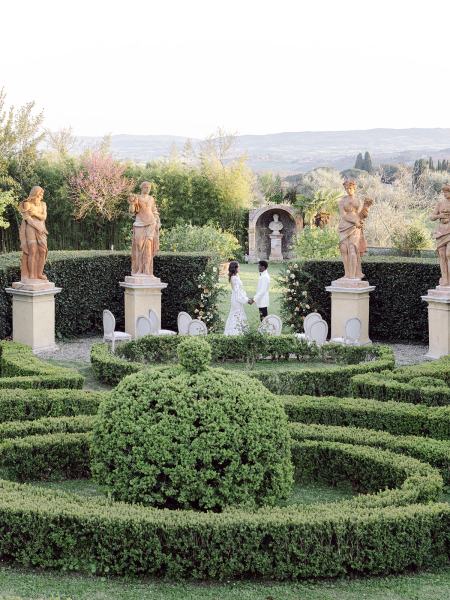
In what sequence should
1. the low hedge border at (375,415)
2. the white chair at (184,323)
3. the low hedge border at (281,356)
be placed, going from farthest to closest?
the white chair at (184,323) → the low hedge border at (281,356) → the low hedge border at (375,415)

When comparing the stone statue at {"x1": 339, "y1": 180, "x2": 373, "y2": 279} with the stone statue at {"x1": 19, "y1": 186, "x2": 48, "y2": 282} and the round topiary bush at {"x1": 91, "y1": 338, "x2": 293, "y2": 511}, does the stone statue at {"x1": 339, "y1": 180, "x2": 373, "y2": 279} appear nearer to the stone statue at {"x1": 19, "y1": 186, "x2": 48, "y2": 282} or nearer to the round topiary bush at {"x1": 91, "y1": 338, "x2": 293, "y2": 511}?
the stone statue at {"x1": 19, "y1": 186, "x2": 48, "y2": 282}

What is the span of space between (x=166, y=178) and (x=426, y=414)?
26.2 metres

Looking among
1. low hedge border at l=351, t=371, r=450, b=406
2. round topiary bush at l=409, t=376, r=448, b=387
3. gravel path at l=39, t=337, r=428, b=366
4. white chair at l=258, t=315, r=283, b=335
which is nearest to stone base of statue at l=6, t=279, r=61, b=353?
gravel path at l=39, t=337, r=428, b=366

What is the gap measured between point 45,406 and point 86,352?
5.76 meters

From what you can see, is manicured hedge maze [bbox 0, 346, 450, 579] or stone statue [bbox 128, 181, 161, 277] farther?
stone statue [bbox 128, 181, 161, 277]

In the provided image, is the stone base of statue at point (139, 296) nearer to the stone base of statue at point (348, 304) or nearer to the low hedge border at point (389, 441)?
the stone base of statue at point (348, 304)

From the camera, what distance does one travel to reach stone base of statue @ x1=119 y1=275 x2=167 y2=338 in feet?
51.2

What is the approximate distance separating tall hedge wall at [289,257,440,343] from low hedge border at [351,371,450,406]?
5.73 m

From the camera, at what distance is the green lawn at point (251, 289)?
19.9 meters

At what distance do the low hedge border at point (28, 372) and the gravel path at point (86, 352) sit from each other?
203 cm

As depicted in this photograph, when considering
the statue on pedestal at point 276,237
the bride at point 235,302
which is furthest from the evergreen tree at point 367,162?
the bride at point 235,302

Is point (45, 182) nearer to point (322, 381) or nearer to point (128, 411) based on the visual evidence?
point (322, 381)

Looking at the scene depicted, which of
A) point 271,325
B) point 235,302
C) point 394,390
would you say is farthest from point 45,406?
point 235,302

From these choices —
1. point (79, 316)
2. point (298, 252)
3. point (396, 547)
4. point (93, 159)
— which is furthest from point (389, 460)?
point (93, 159)
